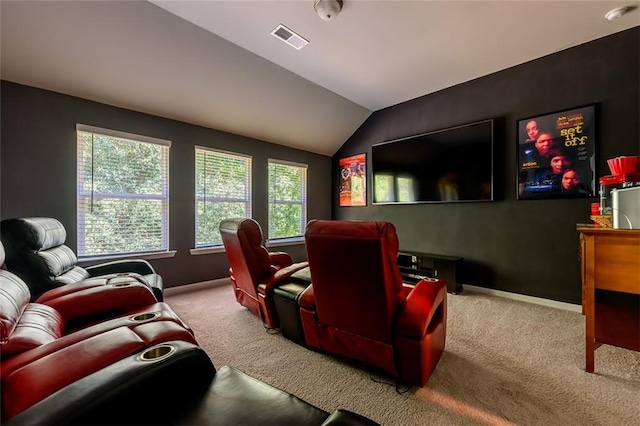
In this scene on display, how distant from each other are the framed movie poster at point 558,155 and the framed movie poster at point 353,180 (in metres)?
2.52

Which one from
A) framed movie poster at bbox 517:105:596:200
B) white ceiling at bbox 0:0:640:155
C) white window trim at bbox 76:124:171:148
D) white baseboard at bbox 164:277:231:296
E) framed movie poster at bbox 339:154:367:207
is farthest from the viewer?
framed movie poster at bbox 339:154:367:207

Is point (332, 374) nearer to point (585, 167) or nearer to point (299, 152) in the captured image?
point (585, 167)

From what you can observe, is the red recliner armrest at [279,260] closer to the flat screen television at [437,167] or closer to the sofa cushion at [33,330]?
the sofa cushion at [33,330]

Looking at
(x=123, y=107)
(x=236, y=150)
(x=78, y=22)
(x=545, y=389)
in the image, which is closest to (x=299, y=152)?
(x=236, y=150)

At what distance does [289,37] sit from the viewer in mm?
2734

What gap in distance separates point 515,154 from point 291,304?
3397mm

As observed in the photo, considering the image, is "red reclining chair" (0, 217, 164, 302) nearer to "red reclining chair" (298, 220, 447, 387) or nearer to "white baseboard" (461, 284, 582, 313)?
"red reclining chair" (298, 220, 447, 387)

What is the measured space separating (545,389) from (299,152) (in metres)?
4.61

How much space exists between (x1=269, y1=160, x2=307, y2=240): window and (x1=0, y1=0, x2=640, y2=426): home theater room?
0.25 ft

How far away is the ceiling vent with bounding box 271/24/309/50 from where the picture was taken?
2614mm

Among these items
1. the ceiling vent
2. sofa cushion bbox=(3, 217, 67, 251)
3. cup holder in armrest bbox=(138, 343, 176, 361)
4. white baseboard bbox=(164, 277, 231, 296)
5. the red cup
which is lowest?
white baseboard bbox=(164, 277, 231, 296)

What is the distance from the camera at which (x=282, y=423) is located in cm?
73

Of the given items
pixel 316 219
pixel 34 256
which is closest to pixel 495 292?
pixel 316 219

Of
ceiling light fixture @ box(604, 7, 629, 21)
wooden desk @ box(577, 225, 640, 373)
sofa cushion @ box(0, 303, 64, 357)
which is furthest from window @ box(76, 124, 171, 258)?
ceiling light fixture @ box(604, 7, 629, 21)
